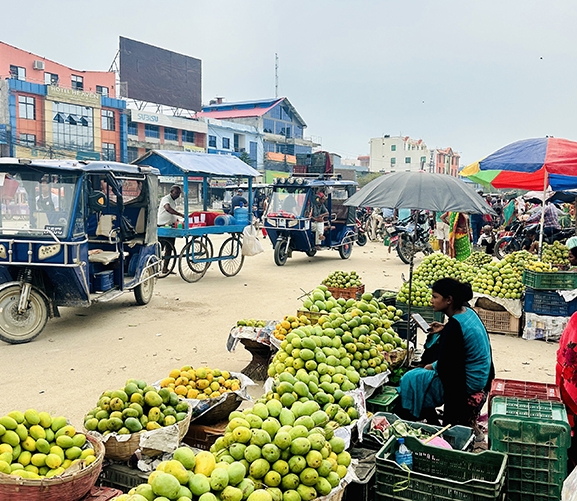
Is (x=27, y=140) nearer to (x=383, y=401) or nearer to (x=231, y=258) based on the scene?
(x=231, y=258)

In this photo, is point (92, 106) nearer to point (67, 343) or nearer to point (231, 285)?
point (231, 285)

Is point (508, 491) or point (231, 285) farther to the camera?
point (231, 285)

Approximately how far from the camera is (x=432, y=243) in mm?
16453

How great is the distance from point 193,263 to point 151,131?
33641mm

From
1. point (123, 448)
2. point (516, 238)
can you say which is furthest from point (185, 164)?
point (516, 238)

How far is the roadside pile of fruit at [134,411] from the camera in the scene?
326 centimetres

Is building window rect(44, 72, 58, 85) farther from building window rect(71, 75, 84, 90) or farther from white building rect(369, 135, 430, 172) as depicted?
white building rect(369, 135, 430, 172)

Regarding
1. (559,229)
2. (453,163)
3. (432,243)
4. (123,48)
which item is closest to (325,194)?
(432,243)

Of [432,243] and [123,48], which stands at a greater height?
[123,48]

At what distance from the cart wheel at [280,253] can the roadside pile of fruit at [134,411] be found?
1007 centimetres

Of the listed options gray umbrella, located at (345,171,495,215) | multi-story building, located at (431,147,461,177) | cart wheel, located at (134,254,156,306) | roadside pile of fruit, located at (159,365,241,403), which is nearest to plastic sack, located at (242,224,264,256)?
cart wheel, located at (134,254,156,306)

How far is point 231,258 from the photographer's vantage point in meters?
11.5

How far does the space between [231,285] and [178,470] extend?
866 cm

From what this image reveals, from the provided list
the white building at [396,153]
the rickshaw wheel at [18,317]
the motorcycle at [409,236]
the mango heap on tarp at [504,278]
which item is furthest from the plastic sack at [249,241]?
the white building at [396,153]
